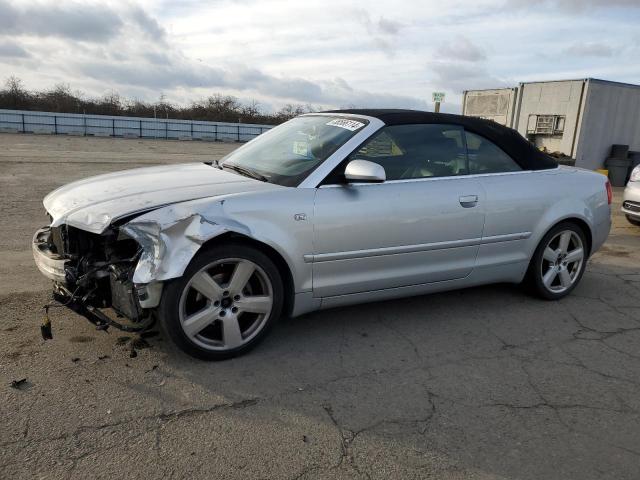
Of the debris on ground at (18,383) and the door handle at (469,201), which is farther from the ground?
the door handle at (469,201)

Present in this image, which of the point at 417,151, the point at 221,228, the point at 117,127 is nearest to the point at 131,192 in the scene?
the point at 221,228

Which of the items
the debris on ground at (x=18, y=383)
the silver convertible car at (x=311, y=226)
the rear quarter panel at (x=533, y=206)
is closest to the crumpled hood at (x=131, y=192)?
the silver convertible car at (x=311, y=226)

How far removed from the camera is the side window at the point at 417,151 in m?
3.89

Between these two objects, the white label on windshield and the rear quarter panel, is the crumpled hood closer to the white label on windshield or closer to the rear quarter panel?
the white label on windshield

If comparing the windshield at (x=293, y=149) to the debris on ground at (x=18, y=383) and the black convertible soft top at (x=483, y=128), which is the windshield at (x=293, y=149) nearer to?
the black convertible soft top at (x=483, y=128)

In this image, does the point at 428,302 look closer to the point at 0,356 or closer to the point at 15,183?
the point at 0,356

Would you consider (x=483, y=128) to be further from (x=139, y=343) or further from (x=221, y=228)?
(x=139, y=343)

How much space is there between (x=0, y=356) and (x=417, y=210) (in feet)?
9.46

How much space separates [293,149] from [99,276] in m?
1.72

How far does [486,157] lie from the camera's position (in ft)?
14.5

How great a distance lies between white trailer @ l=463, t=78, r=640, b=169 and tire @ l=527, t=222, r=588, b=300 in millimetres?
12021

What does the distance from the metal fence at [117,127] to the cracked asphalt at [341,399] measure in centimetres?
3285

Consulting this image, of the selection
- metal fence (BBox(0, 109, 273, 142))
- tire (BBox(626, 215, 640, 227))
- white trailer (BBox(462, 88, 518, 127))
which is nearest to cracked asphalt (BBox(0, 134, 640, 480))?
tire (BBox(626, 215, 640, 227))

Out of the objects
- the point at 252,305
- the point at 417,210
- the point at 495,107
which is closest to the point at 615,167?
the point at 495,107
